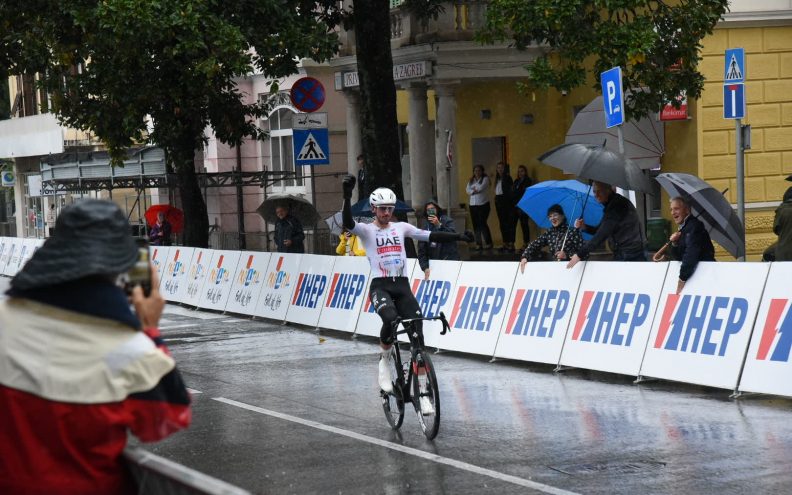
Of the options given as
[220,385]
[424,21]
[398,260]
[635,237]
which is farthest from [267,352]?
[424,21]

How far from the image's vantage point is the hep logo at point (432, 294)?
17500mm

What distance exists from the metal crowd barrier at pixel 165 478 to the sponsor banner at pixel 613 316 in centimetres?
997

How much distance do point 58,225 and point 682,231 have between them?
10.2 metres

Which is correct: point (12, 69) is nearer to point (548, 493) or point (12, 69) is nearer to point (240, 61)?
point (240, 61)

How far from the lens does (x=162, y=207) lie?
3394 cm

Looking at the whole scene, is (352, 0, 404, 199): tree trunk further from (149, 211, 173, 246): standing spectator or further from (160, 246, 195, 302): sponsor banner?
(149, 211, 173, 246): standing spectator

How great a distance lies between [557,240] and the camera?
16.3m

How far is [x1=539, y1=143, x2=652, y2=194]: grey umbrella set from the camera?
1512cm

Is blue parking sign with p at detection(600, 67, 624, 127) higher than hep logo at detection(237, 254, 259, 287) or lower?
higher

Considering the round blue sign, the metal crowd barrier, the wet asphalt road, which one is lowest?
the wet asphalt road

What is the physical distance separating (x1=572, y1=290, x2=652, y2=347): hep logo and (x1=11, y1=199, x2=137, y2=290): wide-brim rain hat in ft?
33.2

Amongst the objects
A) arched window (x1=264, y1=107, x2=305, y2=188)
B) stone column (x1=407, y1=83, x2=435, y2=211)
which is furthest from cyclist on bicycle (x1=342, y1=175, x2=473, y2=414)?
arched window (x1=264, y1=107, x2=305, y2=188)

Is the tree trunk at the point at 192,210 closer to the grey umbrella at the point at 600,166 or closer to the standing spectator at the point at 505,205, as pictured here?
the standing spectator at the point at 505,205

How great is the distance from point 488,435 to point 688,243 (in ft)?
11.9
